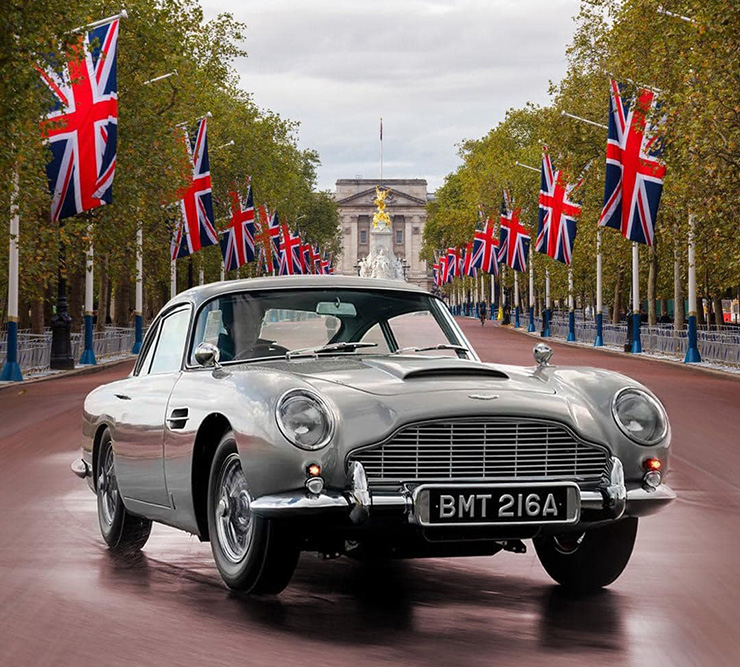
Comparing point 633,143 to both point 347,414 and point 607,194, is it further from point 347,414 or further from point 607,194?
point 347,414

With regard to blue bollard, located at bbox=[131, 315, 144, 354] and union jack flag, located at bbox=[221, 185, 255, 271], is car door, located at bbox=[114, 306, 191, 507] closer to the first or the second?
blue bollard, located at bbox=[131, 315, 144, 354]

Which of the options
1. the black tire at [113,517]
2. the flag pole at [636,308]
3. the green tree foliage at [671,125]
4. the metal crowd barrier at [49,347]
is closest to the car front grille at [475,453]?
the black tire at [113,517]

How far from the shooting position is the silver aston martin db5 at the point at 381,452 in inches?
263

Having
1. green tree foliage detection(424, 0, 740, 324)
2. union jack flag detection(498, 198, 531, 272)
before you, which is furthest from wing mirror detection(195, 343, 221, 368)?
union jack flag detection(498, 198, 531, 272)

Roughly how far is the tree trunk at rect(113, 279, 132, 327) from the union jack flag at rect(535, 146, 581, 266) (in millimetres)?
17784

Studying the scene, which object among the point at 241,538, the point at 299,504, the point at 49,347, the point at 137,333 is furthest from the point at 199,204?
the point at 299,504

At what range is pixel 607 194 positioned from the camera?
3731 centimetres

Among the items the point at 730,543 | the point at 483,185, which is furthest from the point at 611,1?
the point at 483,185

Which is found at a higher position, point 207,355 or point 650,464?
point 207,355

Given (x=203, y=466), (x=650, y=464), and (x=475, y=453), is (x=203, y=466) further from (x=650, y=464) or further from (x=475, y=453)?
(x=650, y=464)

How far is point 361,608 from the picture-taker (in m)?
7.05

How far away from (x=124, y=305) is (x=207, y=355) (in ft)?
184

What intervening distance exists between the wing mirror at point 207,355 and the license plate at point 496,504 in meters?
1.74

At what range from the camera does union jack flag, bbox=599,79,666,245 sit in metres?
36.2
